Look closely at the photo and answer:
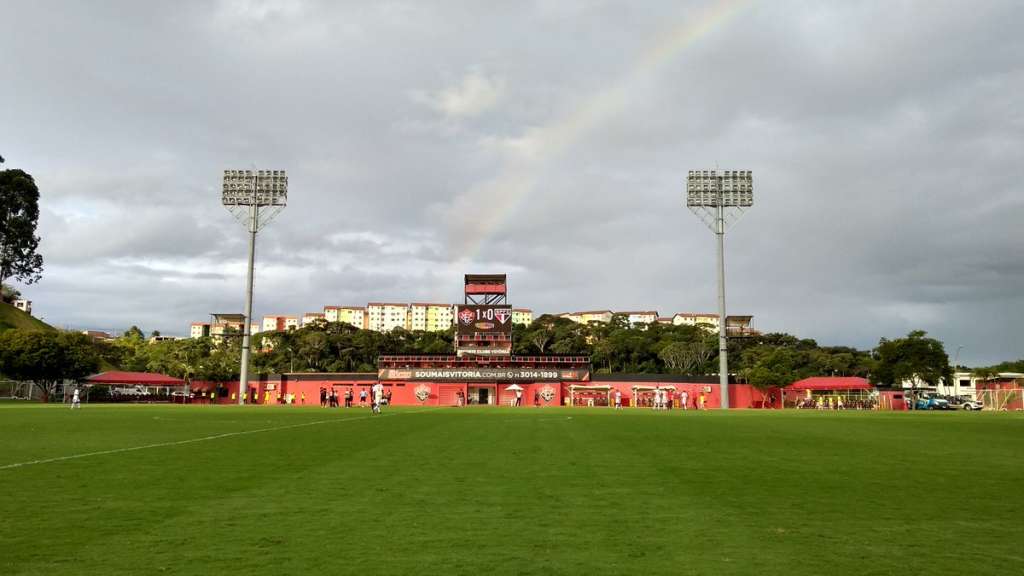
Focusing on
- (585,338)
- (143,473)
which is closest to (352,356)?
(585,338)

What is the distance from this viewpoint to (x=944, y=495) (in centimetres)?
927

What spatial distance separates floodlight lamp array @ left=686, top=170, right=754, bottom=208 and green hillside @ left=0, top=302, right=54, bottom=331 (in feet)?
264

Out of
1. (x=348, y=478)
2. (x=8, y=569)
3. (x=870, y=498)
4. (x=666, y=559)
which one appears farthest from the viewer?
(x=348, y=478)

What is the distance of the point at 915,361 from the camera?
217 ft

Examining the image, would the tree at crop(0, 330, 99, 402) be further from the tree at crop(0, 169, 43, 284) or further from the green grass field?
the green grass field

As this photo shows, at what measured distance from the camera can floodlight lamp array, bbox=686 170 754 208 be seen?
216 ft

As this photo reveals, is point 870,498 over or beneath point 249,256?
beneath

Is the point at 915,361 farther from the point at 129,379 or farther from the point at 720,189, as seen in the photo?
the point at 129,379

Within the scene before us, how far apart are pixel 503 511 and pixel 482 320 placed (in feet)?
236

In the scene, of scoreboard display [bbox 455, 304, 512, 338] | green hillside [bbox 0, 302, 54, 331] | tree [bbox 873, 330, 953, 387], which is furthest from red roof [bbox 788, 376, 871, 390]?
green hillside [bbox 0, 302, 54, 331]

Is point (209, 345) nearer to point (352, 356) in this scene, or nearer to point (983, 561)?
point (352, 356)

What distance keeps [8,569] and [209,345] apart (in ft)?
367

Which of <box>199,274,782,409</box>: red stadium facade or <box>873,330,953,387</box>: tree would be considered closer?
<box>873,330,953,387</box>: tree

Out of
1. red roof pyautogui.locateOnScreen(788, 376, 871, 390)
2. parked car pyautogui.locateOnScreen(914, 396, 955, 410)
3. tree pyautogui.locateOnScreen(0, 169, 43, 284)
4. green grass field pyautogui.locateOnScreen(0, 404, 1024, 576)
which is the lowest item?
parked car pyautogui.locateOnScreen(914, 396, 955, 410)
